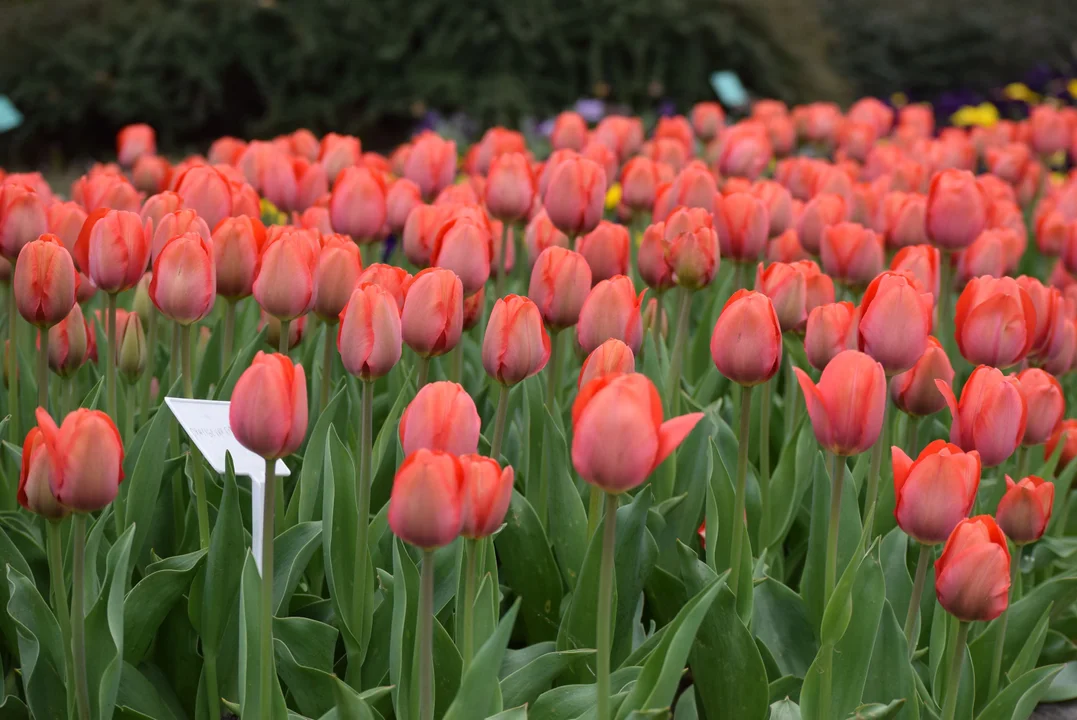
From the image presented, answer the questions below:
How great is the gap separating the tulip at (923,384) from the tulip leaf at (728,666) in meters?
0.43

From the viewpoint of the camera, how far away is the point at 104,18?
8.32 m

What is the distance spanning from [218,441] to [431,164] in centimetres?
136

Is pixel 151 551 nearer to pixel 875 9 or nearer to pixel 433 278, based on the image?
pixel 433 278

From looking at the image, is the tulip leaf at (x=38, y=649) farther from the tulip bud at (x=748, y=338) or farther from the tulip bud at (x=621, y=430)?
the tulip bud at (x=748, y=338)

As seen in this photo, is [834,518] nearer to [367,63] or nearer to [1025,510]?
[1025,510]

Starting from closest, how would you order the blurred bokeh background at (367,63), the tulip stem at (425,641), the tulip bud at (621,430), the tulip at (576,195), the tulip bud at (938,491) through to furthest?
the tulip bud at (621,430) → the tulip stem at (425,641) → the tulip bud at (938,491) → the tulip at (576,195) → the blurred bokeh background at (367,63)

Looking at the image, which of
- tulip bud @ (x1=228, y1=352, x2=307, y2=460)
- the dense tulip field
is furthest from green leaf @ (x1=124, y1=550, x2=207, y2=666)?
tulip bud @ (x1=228, y1=352, x2=307, y2=460)

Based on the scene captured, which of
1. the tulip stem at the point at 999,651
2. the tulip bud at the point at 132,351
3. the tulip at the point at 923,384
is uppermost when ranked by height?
the tulip bud at the point at 132,351

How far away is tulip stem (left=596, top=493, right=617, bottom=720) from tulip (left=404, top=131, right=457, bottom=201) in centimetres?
160

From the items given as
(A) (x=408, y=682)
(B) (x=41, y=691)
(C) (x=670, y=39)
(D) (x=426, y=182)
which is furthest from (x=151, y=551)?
(C) (x=670, y=39)

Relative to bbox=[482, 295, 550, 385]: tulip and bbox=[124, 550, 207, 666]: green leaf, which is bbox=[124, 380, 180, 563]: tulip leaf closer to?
bbox=[124, 550, 207, 666]: green leaf

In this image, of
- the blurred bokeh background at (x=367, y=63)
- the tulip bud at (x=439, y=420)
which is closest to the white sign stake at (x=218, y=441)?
the tulip bud at (x=439, y=420)

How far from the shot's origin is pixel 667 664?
3.92ft

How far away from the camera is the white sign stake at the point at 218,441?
1327 millimetres
